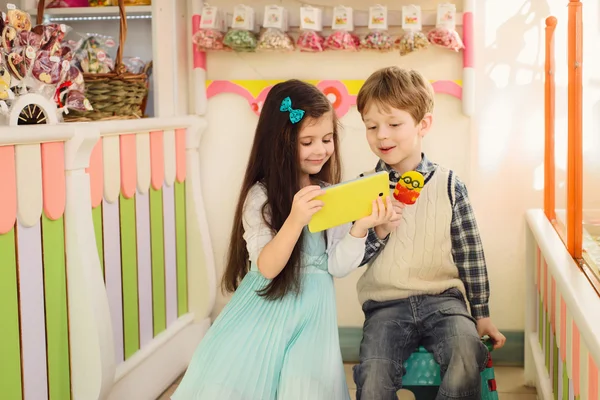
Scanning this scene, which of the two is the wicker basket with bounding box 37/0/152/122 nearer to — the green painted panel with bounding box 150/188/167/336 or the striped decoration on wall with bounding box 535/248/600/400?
the green painted panel with bounding box 150/188/167/336

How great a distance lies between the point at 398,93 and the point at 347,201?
1.09 ft

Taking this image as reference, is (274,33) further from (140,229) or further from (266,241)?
(266,241)

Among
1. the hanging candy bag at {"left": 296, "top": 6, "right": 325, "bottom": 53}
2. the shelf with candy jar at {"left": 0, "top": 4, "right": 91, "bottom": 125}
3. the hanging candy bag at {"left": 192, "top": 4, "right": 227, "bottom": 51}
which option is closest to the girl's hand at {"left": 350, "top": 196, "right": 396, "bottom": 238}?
the shelf with candy jar at {"left": 0, "top": 4, "right": 91, "bottom": 125}

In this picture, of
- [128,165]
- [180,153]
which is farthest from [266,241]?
[180,153]

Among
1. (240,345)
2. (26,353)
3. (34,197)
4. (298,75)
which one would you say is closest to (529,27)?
(298,75)

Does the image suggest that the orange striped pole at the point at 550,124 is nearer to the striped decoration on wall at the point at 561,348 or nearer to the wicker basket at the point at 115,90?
the striped decoration on wall at the point at 561,348

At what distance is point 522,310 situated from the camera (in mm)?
2457

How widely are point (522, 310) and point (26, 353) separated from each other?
5.11 feet

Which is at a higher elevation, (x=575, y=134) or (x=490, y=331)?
(x=575, y=134)

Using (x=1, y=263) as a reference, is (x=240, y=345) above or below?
below

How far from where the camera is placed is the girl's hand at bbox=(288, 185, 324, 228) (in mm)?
1477

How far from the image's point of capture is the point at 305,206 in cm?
148

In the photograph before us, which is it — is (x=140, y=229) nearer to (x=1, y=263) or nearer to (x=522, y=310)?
(x=1, y=263)

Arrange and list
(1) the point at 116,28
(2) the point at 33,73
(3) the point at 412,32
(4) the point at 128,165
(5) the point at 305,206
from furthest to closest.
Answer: (1) the point at 116,28 < (3) the point at 412,32 < (4) the point at 128,165 < (2) the point at 33,73 < (5) the point at 305,206
